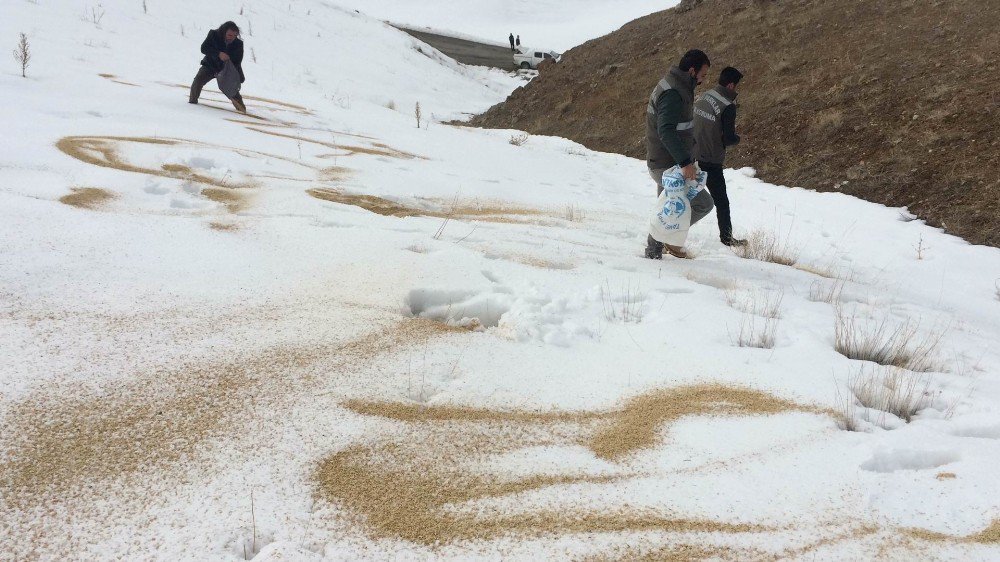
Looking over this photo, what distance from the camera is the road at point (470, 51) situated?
3191 centimetres

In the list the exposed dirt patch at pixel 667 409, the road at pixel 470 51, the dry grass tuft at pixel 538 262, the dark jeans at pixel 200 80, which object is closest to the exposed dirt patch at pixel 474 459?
the exposed dirt patch at pixel 667 409

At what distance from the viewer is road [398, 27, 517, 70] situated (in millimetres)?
31908

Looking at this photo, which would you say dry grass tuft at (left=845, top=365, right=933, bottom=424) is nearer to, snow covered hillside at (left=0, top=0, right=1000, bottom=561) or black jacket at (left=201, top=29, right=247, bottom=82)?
snow covered hillside at (left=0, top=0, right=1000, bottom=561)

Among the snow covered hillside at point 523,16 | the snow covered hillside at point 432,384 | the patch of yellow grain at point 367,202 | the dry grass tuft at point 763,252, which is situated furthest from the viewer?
the snow covered hillside at point 523,16

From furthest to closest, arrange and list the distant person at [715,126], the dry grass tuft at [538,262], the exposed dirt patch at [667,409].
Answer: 1. the distant person at [715,126]
2. the dry grass tuft at [538,262]
3. the exposed dirt patch at [667,409]

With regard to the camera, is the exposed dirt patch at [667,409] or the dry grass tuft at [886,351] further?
the dry grass tuft at [886,351]

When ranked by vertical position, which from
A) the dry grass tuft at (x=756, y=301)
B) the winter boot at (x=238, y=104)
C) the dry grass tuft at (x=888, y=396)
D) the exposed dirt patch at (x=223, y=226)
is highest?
the winter boot at (x=238, y=104)

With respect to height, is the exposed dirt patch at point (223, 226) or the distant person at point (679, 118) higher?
the distant person at point (679, 118)

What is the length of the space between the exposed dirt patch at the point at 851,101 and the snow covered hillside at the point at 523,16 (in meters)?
28.5

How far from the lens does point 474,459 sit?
2.09 metres

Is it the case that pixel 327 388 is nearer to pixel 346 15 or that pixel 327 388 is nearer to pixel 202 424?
pixel 202 424

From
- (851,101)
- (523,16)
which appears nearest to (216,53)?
(851,101)

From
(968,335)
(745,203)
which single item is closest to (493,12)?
(745,203)

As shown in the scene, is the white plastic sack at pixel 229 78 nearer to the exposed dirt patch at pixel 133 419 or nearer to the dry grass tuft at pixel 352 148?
the dry grass tuft at pixel 352 148
